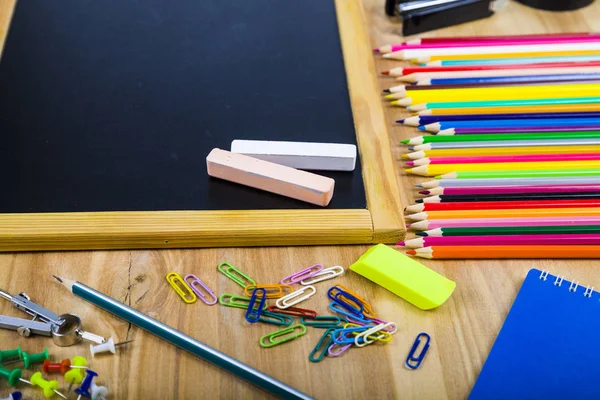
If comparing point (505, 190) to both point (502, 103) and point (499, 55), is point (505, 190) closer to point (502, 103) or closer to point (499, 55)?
point (502, 103)

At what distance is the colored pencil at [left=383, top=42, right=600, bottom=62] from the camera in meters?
1.38

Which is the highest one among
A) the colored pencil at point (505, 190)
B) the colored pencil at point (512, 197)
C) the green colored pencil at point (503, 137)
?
the green colored pencil at point (503, 137)

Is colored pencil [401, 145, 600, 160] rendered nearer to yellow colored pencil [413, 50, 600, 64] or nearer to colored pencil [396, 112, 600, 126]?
colored pencil [396, 112, 600, 126]

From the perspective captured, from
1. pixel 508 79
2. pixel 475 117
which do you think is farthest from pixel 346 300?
pixel 508 79

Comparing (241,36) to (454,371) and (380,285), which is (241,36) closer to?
(380,285)

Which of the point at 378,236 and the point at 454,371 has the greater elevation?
the point at 378,236

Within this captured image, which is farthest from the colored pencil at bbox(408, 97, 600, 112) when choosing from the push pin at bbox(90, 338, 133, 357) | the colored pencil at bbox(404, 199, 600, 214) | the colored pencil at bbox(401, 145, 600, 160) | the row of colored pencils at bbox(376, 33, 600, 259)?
the push pin at bbox(90, 338, 133, 357)

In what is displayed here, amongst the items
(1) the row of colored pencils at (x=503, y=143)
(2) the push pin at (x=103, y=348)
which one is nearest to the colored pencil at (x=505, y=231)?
(1) the row of colored pencils at (x=503, y=143)

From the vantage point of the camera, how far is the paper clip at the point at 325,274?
102 centimetres

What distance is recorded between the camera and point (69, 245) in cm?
105

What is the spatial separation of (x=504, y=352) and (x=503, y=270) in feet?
0.48

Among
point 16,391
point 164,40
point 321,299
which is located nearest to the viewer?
point 16,391

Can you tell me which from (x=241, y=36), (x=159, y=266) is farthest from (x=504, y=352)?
(x=241, y=36)

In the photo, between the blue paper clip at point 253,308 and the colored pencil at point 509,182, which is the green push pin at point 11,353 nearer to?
the blue paper clip at point 253,308
